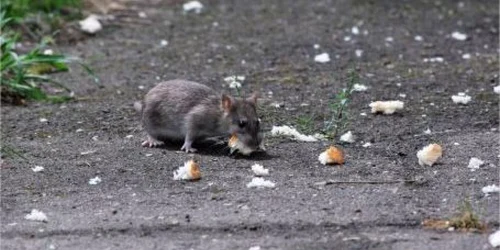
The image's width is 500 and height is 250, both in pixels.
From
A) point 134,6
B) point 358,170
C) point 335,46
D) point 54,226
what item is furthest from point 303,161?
point 134,6

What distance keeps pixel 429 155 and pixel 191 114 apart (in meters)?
1.48

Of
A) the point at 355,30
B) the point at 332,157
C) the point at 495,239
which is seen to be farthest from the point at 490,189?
the point at 355,30

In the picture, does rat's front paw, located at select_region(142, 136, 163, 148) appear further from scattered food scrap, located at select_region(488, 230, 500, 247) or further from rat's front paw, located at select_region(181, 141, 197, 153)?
scattered food scrap, located at select_region(488, 230, 500, 247)

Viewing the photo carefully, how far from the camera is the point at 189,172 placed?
6.16m

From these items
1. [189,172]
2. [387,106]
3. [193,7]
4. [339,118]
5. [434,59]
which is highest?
[434,59]

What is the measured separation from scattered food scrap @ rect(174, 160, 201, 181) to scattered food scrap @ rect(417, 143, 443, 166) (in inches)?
50.8

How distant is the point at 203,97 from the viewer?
7070mm

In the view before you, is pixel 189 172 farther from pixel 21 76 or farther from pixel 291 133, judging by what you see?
pixel 21 76

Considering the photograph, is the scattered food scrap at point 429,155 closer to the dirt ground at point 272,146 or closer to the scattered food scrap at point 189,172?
the dirt ground at point 272,146


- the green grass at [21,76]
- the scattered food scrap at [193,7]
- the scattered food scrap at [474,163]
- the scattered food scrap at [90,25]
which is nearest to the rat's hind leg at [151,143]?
the green grass at [21,76]

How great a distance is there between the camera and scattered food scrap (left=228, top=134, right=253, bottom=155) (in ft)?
22.0

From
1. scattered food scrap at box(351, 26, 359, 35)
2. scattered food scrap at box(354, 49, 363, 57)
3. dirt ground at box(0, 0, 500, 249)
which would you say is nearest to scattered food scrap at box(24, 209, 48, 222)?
dirt ground at box(0, 0, 500, 249)

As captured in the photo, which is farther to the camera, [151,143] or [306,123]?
[306,123]

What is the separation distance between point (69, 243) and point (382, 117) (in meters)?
3.21
